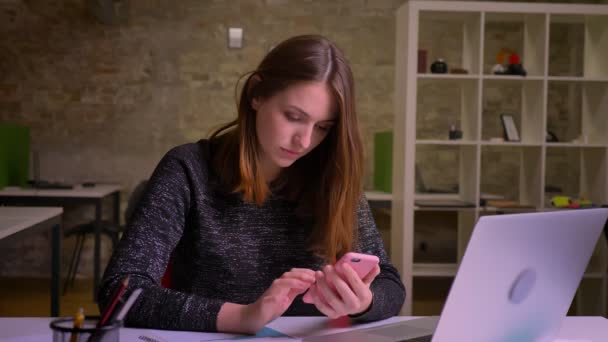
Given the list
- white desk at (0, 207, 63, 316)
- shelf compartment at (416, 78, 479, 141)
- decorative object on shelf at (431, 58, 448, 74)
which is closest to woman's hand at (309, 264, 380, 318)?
white desk at (0, 207, 63, 316)

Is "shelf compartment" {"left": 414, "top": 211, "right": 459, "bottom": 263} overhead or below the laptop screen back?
below

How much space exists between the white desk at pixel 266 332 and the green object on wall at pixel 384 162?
→ 3.53 metres

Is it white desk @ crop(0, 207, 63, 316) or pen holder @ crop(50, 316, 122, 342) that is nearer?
pen holder @ crop(50, 316, 122, 342)

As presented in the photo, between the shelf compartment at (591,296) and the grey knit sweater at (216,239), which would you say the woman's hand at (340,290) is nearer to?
the grey knit sweater at (216,239)

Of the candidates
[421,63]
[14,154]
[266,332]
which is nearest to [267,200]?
[266,332]

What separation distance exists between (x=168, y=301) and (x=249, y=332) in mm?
176

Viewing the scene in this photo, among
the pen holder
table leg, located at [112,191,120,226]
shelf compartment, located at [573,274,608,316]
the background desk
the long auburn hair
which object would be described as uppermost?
the long auburn hair

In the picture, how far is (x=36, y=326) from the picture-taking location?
4.31 feet

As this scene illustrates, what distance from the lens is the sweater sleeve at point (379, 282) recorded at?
4.66 ft

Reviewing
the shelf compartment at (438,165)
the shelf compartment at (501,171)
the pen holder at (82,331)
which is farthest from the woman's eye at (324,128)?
the shelf compartment at (501,171)

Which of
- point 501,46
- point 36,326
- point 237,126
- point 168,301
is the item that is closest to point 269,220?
point 237,126

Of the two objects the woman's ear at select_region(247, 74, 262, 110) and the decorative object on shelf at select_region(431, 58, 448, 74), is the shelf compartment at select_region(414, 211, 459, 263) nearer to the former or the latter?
the decorative object on shelf at select_region(431, 58, 448, 74)

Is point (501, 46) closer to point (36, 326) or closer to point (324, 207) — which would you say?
point (324, 207)

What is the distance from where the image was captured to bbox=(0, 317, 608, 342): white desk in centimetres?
124
